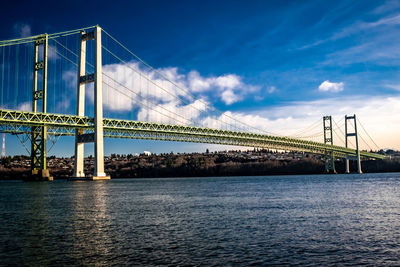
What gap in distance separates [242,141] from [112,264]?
62007mm

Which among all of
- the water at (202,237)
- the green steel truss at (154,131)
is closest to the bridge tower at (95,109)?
the green steel truss at (154,131)

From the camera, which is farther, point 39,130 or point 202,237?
point 39,130

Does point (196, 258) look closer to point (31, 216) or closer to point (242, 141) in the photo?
point (31, 216)

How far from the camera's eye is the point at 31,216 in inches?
622

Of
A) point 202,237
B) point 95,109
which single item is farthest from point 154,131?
point 202,237

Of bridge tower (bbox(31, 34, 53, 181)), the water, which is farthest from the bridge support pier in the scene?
the water

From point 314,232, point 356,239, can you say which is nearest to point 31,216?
point 314,232

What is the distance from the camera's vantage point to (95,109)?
5053 cm

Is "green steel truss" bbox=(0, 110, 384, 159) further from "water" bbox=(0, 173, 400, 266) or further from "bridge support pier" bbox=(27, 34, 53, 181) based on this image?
"water" bbox=(0, 173, 400, 266)

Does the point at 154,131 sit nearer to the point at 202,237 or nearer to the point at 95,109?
the point at 95,109

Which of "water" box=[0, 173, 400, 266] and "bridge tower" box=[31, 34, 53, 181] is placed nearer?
"water" box=[0, 173, 400, 266]

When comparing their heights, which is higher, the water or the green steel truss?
the green steel truss

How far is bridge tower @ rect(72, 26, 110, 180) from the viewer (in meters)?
49.8

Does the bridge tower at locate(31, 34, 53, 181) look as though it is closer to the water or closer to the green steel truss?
the green steel truss
